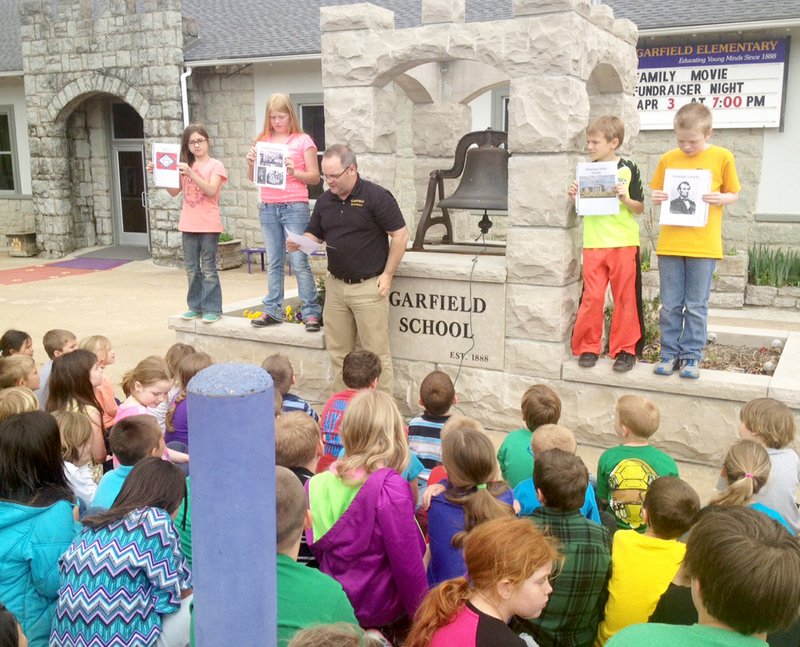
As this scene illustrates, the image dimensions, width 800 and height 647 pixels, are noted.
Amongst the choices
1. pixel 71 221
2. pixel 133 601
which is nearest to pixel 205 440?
pixel 133 601

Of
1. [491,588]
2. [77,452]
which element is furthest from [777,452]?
[77,452]

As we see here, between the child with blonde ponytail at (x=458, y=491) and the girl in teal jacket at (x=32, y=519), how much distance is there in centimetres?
124

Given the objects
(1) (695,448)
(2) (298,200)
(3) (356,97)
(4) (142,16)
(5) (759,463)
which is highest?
(4) (142,16)

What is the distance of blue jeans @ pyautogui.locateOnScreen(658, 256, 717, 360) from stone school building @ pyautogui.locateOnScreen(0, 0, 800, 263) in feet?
6.26

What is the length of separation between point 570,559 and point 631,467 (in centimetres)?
90

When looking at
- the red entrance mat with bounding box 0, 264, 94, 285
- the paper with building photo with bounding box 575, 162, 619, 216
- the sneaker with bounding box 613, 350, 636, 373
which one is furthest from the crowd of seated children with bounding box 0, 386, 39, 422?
the red entrance mat with bounding box 0, 264, 94, 285

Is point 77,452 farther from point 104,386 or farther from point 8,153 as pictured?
point 8,153

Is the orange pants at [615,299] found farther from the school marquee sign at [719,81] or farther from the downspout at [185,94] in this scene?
the downspout at [185,94]

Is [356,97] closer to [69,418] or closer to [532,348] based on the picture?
[532,348]

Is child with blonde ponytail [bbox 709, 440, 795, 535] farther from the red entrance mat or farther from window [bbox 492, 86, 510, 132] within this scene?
the red entrance mat

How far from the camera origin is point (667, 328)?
5.20 metres

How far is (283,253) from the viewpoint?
21.0 feet

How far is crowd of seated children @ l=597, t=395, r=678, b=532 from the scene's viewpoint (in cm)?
330

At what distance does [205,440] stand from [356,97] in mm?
4678
